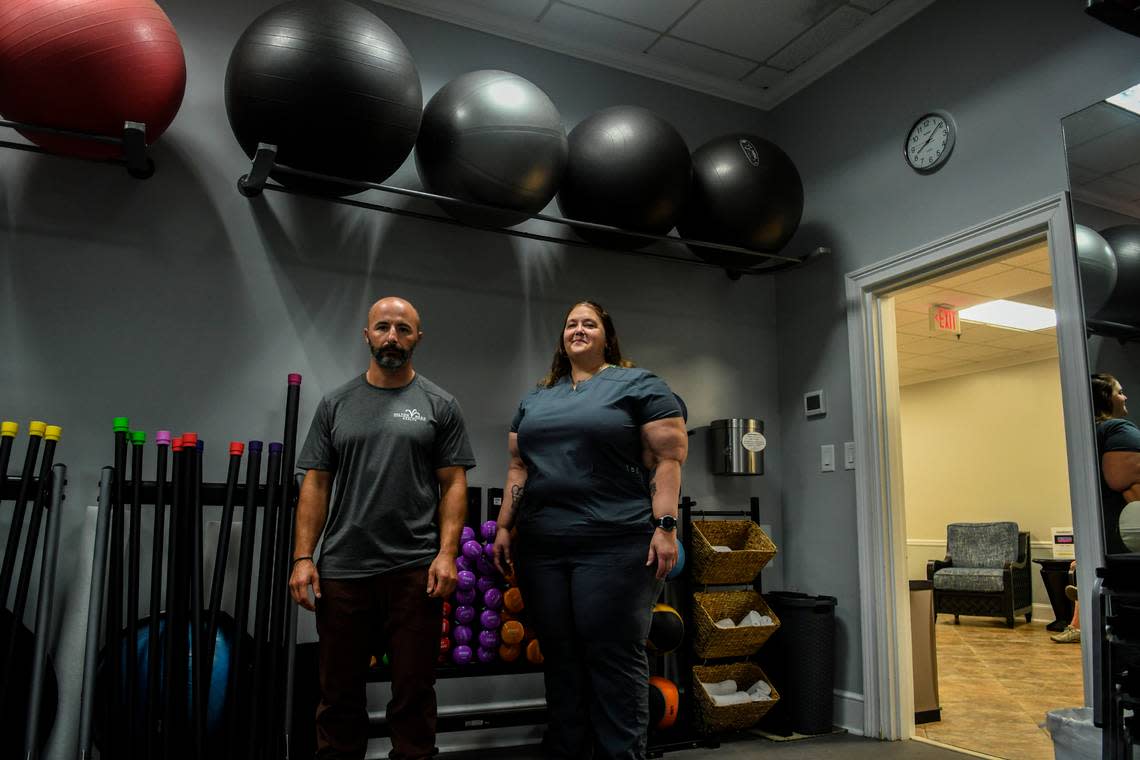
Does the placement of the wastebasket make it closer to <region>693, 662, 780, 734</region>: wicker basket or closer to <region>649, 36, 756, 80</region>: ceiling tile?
<region>693, 662, 780, 734</region>: wicker basket

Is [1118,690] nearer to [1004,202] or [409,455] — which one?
[1004,202]

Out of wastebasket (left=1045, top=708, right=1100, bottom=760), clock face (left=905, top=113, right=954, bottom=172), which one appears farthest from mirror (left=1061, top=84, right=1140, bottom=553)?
clock face (left=905, top=113, right=954, bottom=172)

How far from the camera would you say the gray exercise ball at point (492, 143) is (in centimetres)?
267

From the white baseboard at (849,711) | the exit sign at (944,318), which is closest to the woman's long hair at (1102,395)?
the white baseboard at (849,711)

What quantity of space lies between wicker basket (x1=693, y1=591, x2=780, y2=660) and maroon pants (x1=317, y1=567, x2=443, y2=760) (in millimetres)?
1218

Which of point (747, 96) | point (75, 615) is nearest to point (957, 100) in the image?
point (747, 96)

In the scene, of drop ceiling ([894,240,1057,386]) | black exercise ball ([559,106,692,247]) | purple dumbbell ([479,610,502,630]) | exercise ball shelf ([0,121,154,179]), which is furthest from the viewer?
drop ceiling ([894,240,1057,386])

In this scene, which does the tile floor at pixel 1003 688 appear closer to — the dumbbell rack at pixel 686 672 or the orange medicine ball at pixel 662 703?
the dumbbell rack at pixel 686 672

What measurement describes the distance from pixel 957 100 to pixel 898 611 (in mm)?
2006

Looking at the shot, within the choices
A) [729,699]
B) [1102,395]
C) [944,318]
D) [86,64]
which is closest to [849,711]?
[729,699]

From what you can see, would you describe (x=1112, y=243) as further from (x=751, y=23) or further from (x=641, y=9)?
(x=641, y=9)

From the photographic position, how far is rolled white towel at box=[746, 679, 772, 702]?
307 centimetres

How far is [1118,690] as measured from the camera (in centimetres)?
196

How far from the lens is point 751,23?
3.43 metres
